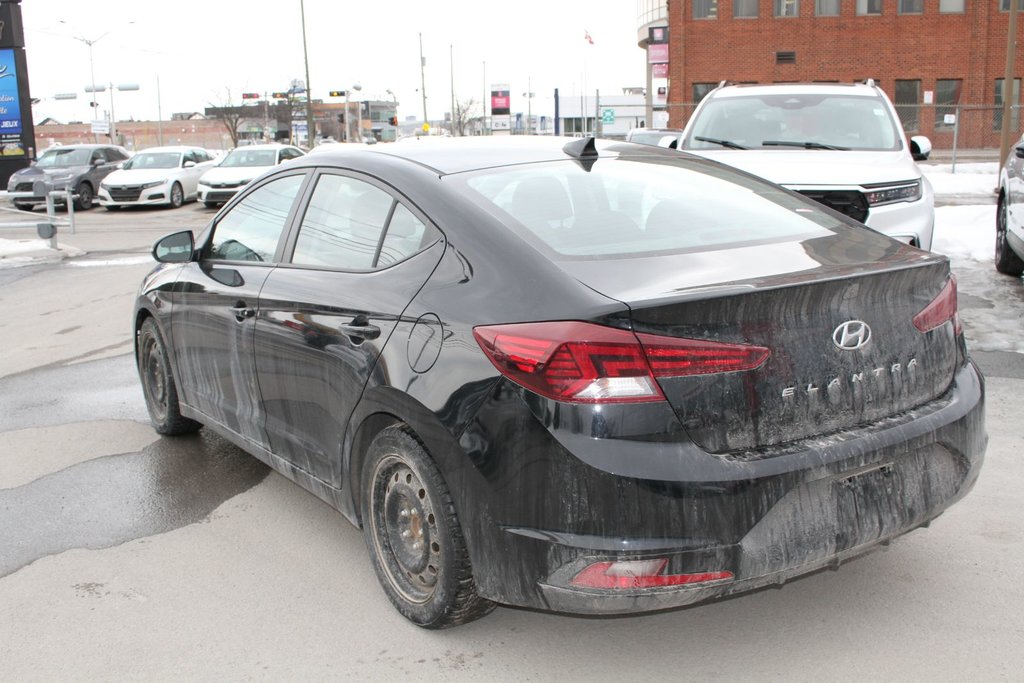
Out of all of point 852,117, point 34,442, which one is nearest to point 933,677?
point 34,442

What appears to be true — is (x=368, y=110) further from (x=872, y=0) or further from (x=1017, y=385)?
(x=1017, y=385)

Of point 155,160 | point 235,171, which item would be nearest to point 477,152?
point 235,171

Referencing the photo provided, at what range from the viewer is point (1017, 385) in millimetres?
6219

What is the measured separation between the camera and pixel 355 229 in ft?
12.5

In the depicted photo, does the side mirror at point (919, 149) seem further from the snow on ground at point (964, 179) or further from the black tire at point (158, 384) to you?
the snow on ground at point (964, 179)

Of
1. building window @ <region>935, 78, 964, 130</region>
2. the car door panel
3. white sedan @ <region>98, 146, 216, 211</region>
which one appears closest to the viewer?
the car door panel

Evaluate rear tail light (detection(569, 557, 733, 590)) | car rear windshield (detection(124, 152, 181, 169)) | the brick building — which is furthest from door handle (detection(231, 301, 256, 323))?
the brick building

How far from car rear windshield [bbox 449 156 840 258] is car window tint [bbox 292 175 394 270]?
0.37 meters

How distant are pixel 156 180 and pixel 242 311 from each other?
2203cm

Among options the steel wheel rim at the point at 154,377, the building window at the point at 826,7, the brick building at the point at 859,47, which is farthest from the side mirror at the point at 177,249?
the building window at the point at 826,7

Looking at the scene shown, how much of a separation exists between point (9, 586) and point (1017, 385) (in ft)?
18.5

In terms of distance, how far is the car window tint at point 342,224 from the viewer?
145 inches

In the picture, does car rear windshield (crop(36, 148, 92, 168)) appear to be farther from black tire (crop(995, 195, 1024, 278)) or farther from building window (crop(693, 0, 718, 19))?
building window (crop(693, 0, 718, 19))

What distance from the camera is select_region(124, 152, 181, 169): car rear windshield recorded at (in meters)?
26.0
